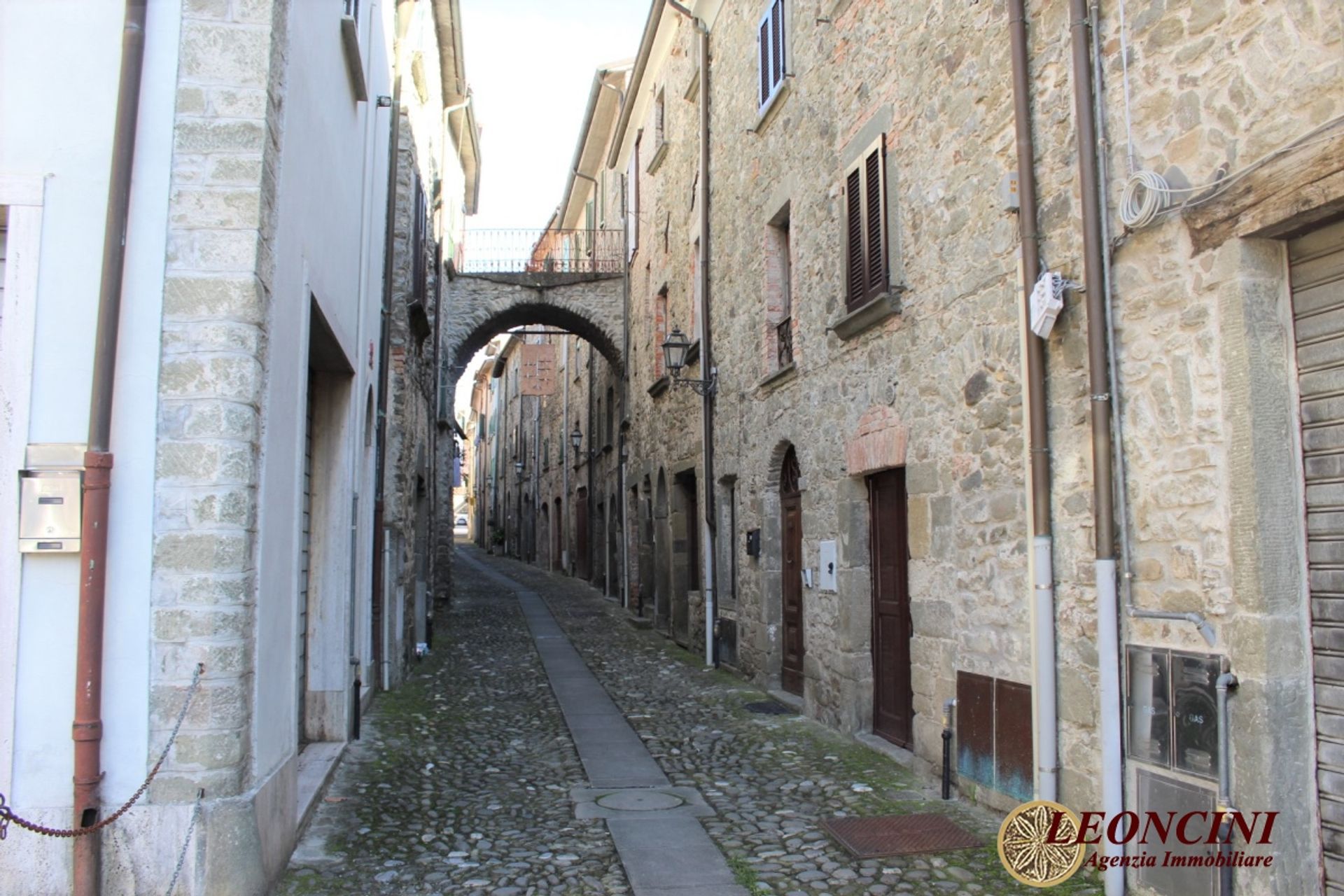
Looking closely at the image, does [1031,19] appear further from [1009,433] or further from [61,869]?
[61,869]

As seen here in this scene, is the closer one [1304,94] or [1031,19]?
[1304,94]

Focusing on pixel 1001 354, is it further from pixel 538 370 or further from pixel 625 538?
pixel 538 370

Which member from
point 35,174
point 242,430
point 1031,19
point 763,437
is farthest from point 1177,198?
point 763,437

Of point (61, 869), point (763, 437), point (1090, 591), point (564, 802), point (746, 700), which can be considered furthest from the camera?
point (763, 437)

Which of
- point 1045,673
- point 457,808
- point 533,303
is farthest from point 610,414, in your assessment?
point 1045,673

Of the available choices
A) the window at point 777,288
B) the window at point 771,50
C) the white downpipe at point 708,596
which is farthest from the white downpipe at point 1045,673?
the white downpipe at point 708,596

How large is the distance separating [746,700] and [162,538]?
627 cm

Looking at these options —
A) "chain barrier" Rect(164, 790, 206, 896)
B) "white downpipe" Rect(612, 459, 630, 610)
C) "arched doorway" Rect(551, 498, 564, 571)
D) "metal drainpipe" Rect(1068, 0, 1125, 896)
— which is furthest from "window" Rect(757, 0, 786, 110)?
"arched doorway" Rect(551, 498, 564, 571)

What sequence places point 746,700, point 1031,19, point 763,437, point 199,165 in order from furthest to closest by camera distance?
point 763,437, point 746,700, point 1031,19, point 199,165

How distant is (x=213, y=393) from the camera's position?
3.87 metres

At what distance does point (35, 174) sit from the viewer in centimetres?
386

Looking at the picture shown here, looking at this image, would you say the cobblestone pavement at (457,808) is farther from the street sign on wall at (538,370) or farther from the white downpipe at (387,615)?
the street sign on wall at (538,370)

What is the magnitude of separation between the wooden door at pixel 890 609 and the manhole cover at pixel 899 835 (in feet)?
4.67

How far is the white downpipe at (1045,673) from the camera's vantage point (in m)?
4.77
